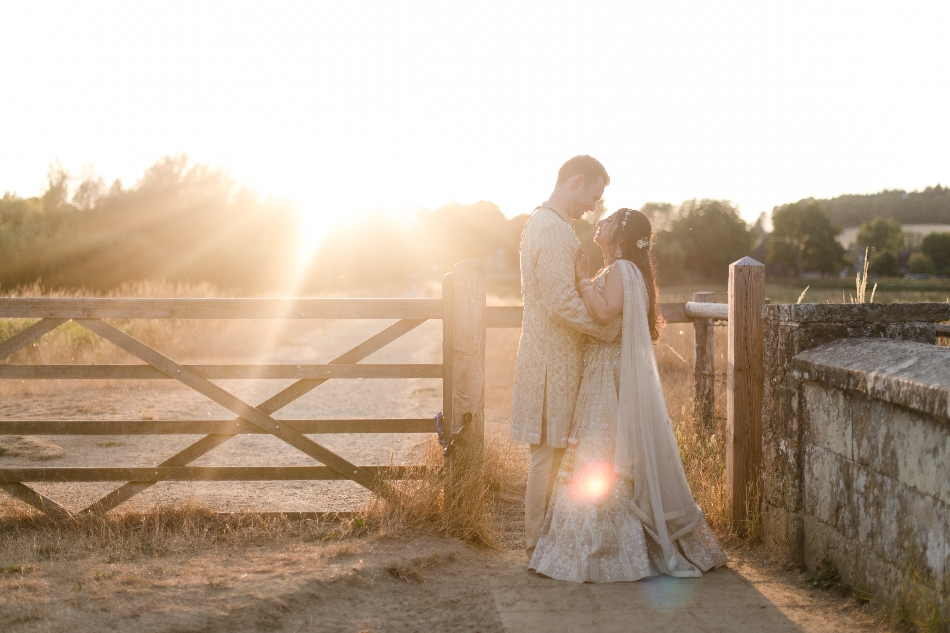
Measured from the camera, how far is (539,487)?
170 inches

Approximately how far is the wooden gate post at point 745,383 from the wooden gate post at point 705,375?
208 centimetres

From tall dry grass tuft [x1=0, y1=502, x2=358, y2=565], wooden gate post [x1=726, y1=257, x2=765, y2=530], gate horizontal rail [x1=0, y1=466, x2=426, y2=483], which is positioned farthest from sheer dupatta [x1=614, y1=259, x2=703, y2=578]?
tall dry grass tuft [x1=0, y1=502, x2=358, y2=565]

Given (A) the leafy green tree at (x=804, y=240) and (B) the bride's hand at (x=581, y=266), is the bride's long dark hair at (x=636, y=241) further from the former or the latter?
(A) the leafy green tree at (x=804, y=240)

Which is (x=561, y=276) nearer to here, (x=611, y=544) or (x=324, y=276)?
(x=611, y=544)

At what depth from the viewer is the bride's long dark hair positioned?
4297mm

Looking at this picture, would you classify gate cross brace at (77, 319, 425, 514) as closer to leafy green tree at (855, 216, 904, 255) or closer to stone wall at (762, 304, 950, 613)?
stone wall at (762, 304, 950, 613)

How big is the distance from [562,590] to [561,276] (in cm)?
162

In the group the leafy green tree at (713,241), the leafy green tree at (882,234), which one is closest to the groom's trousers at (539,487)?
the leafy green tree at (713,241)

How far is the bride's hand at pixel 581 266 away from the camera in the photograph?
4258 millimetres

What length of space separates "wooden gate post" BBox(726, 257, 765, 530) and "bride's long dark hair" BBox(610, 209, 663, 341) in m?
0.71

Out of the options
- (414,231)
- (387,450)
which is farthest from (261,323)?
(414,231)

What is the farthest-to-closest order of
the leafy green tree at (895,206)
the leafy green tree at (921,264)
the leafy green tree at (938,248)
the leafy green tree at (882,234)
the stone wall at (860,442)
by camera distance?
the leafy green tree at (882,234)
the leafy green tree at (895,206)
the leafy green tree at (938,248)
the leafy green tree at (921,264)
the stone wall at (860,442)

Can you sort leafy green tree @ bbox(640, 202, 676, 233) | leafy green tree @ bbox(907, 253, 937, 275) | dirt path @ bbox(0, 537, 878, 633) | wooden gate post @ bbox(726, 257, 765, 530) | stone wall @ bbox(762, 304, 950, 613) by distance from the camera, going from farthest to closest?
leafy green tree @ bbox(640, 202, 676, 233) → leafy green tree @ bbox(907, 253, 937, 275) → wooden gate post @ bbox(726, 257, 765, 530) → dirt path @ bbox(0, 537, 878, 633) → stone wall @ bbox(762, 304, 950, 613)

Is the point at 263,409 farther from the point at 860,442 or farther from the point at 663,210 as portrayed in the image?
the point at 663,210
